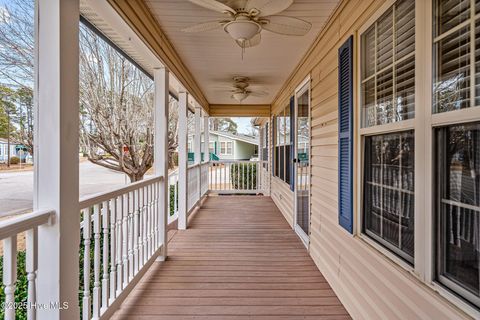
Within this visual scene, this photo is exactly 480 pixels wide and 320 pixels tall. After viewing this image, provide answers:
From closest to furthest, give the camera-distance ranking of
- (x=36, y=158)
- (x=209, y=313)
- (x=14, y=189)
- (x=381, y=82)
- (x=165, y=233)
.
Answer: (x=14, y=189) → (x=36, y=158) → (x=381, y=82) → (x=209, y=313) → (x=165, y=233)

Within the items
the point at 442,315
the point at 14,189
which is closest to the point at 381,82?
the point at 442,315

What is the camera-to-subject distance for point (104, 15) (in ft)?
6.75

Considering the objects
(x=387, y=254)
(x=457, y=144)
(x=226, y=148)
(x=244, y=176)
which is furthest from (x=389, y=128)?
(x=226, y=148)

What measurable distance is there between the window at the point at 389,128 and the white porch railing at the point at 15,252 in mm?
1861

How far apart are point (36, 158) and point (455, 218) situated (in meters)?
1.97

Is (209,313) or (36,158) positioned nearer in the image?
(36,158)

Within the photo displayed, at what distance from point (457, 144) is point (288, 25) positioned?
1.59 metres

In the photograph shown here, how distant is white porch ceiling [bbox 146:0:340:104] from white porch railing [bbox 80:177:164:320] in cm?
160

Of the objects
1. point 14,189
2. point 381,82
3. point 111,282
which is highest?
point 381,82

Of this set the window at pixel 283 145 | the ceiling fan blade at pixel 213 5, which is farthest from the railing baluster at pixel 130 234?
the window at pixel 283 145

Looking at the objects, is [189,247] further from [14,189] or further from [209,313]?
[14,189]

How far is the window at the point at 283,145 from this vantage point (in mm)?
5449

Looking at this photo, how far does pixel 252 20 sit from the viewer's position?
7.43 ft

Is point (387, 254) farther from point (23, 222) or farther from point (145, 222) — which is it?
point (145, 222)
